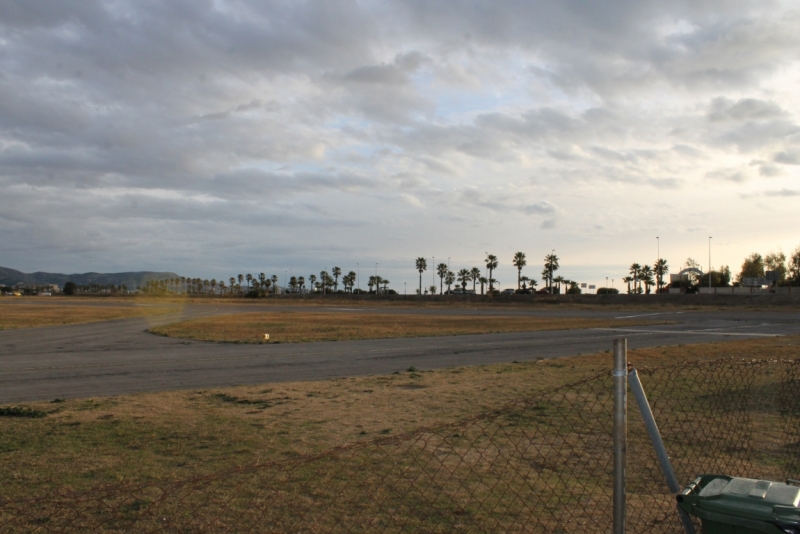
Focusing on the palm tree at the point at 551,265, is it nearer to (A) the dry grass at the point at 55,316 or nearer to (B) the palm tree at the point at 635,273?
(B) the palm tree at the point at 635,273

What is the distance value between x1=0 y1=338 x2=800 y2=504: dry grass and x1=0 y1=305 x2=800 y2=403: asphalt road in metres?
2.08

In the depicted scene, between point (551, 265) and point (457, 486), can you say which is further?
point (551, 265)

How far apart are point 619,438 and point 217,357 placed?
18408 mm

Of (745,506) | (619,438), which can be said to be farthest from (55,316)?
(745,506)

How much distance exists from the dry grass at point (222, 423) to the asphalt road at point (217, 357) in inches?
81.7

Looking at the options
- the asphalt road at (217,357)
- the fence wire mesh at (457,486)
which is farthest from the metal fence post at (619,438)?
the asphalt road at (217,357)

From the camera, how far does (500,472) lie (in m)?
6.57

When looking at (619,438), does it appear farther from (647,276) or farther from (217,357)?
(647,276)

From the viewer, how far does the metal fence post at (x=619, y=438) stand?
392 centimetres

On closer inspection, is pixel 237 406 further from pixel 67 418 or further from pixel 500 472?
pixel 500 472

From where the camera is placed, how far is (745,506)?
11.0 ft

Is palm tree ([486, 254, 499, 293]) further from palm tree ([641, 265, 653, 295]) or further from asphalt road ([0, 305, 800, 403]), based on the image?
asphalt road ([0, 305, 800, 403])

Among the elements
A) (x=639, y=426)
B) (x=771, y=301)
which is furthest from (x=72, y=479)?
(x=771, y=301)

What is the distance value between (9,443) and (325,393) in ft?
19.0
